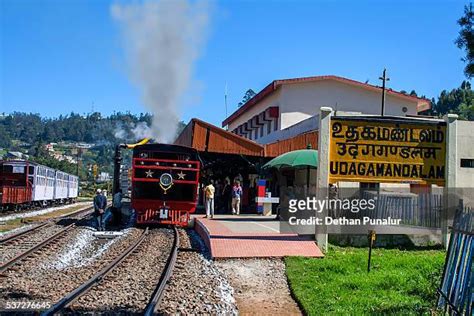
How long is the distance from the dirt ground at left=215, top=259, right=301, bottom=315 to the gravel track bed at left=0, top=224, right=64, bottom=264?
5.27 meters

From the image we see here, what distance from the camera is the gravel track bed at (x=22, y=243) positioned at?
14.0 m

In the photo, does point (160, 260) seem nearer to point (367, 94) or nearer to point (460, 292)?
point (460, 292)

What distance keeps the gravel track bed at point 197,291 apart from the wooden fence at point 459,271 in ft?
10.2

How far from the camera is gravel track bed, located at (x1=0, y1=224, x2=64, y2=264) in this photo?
13992mm

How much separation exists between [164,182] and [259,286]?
10933mm

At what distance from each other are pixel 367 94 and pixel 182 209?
22497 millimetres

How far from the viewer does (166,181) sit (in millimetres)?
21016

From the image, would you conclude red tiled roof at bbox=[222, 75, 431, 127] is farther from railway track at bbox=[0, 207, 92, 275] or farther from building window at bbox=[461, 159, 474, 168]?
railway track at bbox=[0, 207, 92, 275]

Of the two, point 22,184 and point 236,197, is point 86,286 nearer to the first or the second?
point 236,197

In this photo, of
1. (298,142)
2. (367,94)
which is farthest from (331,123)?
(367,94)

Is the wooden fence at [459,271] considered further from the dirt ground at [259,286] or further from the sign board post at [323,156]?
the sign board post at [323,156]

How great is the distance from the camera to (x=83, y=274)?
1140 cm

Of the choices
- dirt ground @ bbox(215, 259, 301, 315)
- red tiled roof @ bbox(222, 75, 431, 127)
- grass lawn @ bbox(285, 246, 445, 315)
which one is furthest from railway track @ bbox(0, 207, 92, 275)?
red tiled roof @ bbox(222, 75, 431, 127)

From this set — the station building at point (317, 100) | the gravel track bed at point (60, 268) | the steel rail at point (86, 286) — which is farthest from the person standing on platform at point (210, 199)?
the station building at point (317, 100)
